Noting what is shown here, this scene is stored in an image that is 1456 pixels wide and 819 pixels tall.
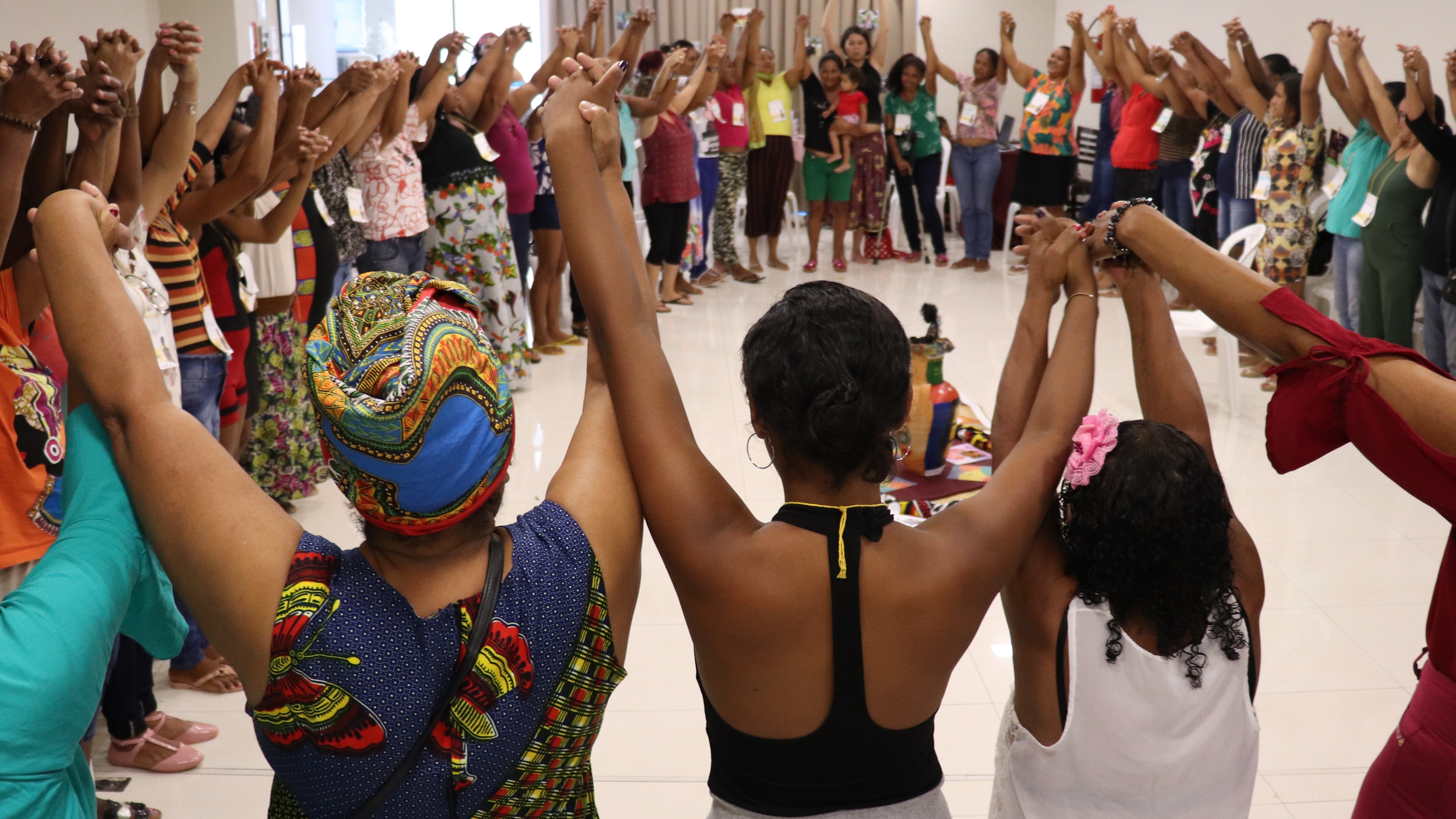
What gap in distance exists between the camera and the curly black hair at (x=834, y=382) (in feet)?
3.81

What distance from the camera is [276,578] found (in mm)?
1015

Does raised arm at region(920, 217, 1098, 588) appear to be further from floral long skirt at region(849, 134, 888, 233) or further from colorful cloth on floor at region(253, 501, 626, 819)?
floral long skirt at region(849, 134, 888, 233)

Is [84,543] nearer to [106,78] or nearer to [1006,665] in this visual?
[106,78]

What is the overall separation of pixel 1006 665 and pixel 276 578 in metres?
2.47

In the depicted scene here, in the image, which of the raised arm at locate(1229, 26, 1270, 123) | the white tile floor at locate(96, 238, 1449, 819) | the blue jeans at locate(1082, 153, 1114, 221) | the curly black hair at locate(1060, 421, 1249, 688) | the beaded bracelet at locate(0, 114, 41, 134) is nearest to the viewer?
the curly black hair at locate(1060, 421, 1249, 688)

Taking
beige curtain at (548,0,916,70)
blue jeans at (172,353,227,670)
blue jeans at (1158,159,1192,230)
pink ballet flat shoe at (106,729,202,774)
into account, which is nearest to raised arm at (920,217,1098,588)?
pink ballet flat shoe at (106,729,202,774)

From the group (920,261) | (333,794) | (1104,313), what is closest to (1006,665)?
(333,794)

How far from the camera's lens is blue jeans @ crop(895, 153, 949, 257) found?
29.3ft

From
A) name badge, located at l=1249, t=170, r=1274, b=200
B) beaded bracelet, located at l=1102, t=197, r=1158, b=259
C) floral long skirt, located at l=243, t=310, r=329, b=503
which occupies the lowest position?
floral long skirt, located at l=243, t=310, r=329, b=503

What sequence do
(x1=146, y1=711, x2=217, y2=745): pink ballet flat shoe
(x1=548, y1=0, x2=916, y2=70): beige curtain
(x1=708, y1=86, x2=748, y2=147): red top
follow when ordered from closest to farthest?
(x1=146, y1=711, x2=217, y2=745): pink ballet flat shoe
(x1=708, y1=86, x2=748, y2=147): red top
(x1=548, y1=0, x2=916, y2=70): beige curtain

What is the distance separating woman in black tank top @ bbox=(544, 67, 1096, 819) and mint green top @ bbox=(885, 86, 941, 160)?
7.86 metres

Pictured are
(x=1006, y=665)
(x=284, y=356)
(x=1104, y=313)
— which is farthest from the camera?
(x=1104, y=313)

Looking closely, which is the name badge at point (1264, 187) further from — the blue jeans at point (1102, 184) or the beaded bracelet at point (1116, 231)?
the beaded bracelet at point (1116, 231)

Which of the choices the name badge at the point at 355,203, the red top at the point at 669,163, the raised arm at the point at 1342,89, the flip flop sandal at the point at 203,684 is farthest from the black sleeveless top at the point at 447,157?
the raised arm at the point at 1342,89
